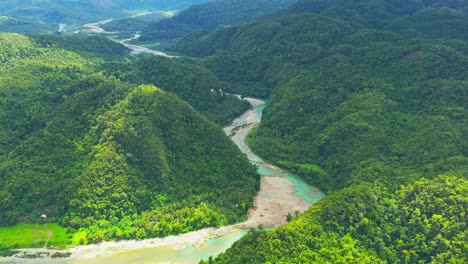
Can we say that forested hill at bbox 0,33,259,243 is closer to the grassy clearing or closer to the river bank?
the grassy clearing

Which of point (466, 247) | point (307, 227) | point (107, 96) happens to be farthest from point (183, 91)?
point (466, 247)

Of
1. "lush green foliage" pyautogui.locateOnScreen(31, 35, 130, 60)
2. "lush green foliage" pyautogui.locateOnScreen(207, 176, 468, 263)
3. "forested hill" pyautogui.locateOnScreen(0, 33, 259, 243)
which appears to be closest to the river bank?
"forested hill" pyautogui.locateOnScreen(0, 33, 259, 243)

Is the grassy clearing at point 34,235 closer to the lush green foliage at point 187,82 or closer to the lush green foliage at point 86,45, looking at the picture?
the lush green foliage at point 187,82

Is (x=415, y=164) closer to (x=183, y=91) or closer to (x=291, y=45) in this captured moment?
(x=183, y=91)

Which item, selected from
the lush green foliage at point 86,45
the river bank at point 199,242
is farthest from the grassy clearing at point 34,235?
the lush green foliage at point 86,45

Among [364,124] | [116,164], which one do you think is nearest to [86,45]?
[116,164]

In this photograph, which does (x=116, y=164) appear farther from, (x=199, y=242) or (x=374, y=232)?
(x=374, y=232)
